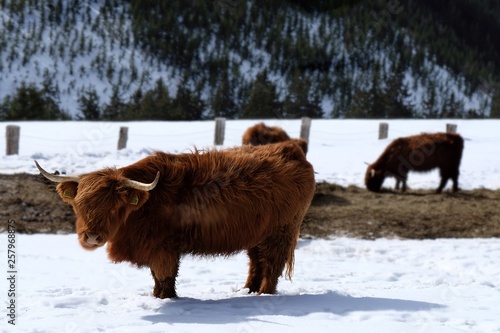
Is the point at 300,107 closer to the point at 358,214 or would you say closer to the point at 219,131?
the point at 219,131

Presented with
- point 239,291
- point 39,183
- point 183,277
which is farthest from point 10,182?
point 239,291

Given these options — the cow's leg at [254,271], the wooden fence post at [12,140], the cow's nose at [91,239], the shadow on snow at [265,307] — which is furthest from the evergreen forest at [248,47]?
the cow's nose at [91,239]

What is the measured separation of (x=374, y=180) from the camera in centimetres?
1468

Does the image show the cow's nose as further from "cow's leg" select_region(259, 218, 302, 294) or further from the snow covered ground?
"cow's leg" select_region(259, 218, 302, 294)

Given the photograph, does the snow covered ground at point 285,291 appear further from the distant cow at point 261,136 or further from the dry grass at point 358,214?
the distant cow at point 261,136

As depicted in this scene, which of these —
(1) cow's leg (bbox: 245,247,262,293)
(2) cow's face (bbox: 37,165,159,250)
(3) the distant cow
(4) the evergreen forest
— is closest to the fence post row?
(3) the distant cow

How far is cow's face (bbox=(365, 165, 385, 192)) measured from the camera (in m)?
14.6

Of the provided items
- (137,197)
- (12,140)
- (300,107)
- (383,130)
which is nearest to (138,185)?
(137,197)

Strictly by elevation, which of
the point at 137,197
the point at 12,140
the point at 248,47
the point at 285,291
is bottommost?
the point at 285,291

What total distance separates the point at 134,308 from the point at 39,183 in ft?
22.4

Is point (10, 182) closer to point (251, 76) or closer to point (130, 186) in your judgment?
point (130, 186)

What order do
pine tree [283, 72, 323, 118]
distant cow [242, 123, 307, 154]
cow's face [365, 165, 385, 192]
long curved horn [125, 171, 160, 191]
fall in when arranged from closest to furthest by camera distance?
long curved horn [125, 171, 160, 191]
distant cow [242, 123, 307, 154]
cow's face [365, 165, 385, 192]
pine tree [283, 72, 323, 118]

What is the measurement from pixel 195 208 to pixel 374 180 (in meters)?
9.61

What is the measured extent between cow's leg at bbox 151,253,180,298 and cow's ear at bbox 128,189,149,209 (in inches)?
19.2
